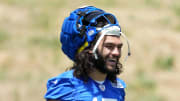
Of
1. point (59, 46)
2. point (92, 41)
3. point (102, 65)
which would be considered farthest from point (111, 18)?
point (59, 46)

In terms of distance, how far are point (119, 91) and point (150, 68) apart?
7261mm

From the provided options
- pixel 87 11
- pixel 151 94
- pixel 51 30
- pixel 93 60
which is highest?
pixel 87 11

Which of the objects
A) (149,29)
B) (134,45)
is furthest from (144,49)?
(149,29)

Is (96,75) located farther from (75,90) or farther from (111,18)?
(111,18)

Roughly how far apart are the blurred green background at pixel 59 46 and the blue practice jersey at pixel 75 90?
16.1 feet

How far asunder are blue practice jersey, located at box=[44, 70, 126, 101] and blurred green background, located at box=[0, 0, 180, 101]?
491cm

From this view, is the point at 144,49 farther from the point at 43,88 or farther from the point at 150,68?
the point at 43,88

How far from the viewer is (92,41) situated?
401 centimetres

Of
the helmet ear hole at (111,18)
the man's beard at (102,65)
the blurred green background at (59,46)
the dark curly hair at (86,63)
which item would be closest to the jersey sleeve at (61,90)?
the dark curly hair at (86,63)

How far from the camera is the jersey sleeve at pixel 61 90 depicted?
3.92m

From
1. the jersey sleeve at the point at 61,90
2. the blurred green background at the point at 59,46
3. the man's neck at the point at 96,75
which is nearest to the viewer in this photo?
the jersey sleeve at the point at 61,90

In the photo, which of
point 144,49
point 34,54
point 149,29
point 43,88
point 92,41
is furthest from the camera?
point 149,29

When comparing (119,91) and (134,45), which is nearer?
(119,91)

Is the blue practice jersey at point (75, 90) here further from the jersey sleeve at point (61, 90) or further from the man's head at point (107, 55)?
the man's head at point (107, 55)
